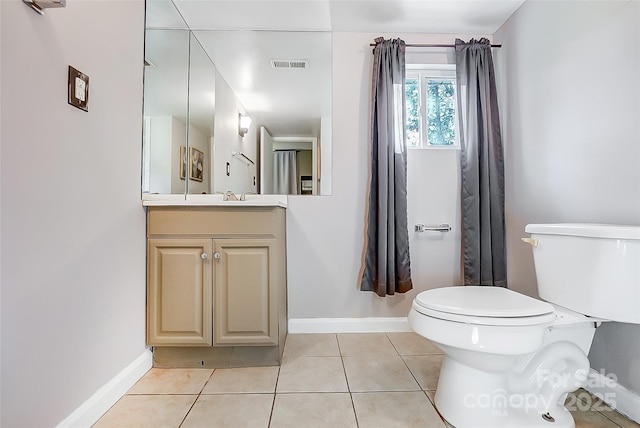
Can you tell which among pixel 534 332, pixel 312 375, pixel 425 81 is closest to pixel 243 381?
pixel 312 375

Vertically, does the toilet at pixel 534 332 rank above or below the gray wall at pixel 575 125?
below

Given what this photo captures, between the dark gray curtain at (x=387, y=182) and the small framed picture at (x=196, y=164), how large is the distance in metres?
1.08

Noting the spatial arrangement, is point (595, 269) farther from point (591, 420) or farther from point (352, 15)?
point (352, 15)

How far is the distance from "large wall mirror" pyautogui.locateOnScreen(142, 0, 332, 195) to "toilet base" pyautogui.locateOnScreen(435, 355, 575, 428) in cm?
128

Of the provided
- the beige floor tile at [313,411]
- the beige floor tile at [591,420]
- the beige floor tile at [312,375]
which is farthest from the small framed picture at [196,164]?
the beige floor tile at [591,420]

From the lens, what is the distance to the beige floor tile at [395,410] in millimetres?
1128

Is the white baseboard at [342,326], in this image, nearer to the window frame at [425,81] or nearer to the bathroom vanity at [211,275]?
the bathroom vanity at [211,275]

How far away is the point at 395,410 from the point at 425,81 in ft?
6.38

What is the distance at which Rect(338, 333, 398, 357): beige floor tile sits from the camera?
1.70 metres

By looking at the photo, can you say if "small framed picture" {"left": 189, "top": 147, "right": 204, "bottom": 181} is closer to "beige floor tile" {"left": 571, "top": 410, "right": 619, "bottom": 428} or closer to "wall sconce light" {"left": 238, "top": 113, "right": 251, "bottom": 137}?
"wall sconce light" {"left": 238, "top": 113, "right": 251, "bottom": 137}

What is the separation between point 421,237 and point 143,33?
78.4 inches

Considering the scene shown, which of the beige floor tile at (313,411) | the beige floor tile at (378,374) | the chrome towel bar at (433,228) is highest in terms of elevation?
the chrome towel bar at (433,228)

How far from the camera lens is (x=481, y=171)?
6.17 feet

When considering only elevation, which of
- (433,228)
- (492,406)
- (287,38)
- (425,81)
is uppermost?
(287,38)
